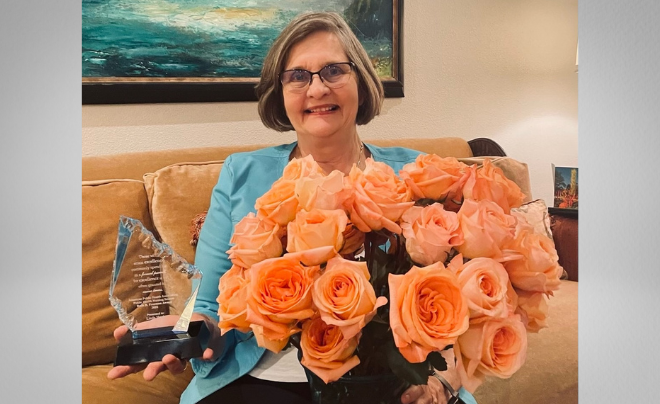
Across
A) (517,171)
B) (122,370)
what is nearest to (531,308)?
(517,171)

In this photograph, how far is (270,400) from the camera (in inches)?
47.5

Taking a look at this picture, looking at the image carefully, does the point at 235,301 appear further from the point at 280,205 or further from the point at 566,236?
the point at 566,236

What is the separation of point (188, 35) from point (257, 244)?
1.98 ft

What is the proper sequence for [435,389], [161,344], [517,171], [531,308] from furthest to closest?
[517,171] < [161,344] < [435,389] < [531,308]

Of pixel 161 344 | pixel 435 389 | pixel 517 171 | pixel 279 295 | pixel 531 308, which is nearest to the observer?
pixel 279 295

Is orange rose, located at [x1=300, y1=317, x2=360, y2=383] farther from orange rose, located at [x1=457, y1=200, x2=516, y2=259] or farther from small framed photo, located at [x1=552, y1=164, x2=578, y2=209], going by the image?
small framed photo, located at [x1=552, y1=164, x2=578, y2=209]

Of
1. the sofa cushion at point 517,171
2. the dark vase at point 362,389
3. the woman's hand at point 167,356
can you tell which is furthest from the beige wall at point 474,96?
the dark vase at point 362,389

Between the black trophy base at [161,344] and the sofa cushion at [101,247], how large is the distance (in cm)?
6

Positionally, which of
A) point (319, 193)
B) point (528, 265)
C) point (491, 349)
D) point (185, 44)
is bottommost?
point (491, 349)

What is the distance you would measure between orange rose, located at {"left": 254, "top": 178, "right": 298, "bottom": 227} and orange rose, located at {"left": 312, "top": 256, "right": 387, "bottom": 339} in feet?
0.28

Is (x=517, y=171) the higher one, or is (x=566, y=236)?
(x=517, y=171)

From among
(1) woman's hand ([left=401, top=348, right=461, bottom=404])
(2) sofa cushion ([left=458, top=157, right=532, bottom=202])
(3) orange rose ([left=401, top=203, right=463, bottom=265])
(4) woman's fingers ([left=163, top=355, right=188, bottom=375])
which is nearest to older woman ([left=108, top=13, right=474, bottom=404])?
(4) woman's fingers ([left=163, top=355, right=188, bottom=375])

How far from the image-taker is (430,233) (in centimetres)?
86
